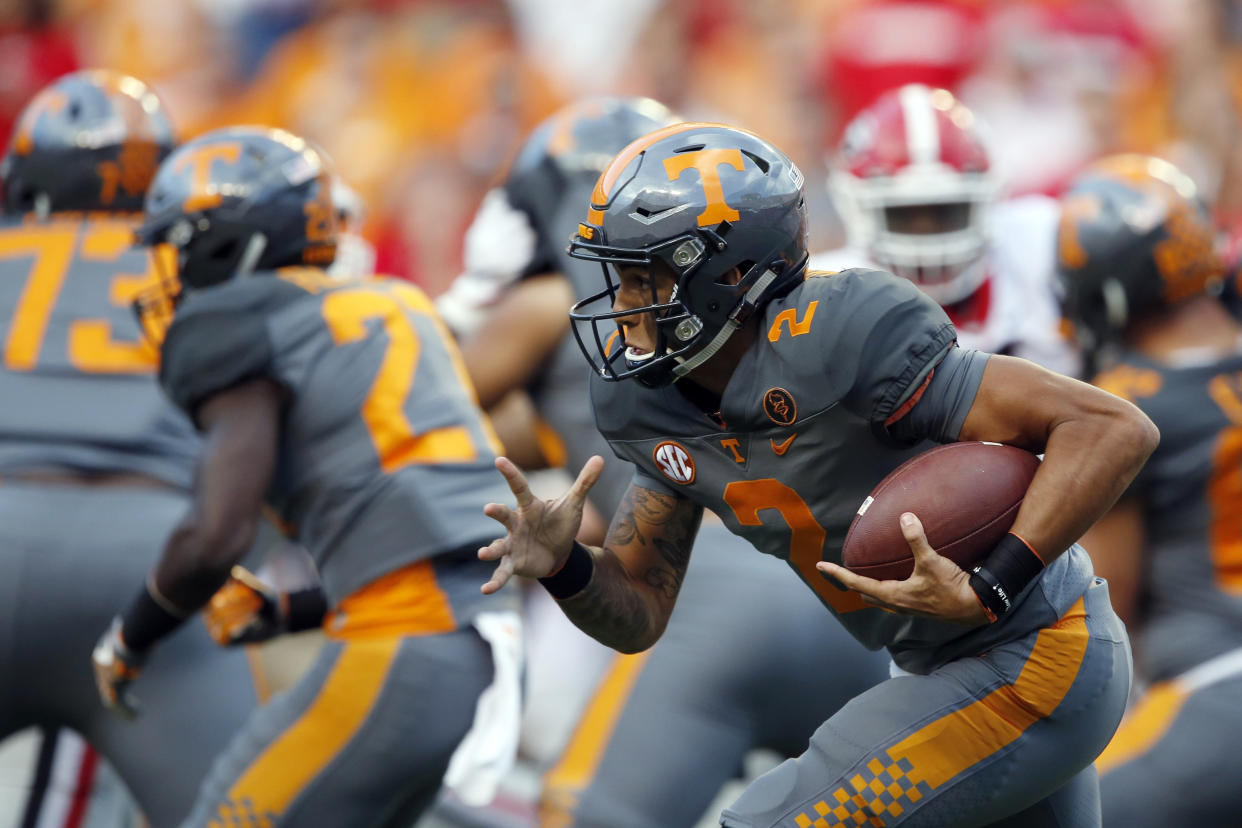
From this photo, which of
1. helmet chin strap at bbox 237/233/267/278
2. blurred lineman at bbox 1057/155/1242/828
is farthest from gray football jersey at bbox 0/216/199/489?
blurred lineman at bbox 1057/155/1242/828

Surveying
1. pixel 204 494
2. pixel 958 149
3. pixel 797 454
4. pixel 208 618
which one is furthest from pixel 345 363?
pixel 958 149

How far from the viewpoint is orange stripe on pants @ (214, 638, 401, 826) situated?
11.2 feet

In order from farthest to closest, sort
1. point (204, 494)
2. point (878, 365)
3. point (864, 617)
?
point (204, 494) → point (864, 617) → point (878, 365)

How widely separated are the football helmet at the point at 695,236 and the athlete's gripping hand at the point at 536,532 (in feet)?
0.76

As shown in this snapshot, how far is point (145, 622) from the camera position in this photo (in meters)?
3.54

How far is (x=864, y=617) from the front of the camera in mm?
2922

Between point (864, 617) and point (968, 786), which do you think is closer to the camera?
point (968, 786)

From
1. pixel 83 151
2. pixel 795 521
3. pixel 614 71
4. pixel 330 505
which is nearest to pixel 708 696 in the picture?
pixel 330 505

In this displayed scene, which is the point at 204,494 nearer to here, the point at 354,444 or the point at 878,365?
the point at 354,444

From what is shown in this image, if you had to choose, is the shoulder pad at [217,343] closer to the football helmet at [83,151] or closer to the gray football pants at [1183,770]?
the football helmet at [83,151]

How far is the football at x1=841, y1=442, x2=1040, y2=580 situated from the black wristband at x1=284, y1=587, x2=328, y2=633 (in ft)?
5.36

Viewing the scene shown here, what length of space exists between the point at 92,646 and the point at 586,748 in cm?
117

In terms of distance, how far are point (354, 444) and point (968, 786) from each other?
1.53 metres

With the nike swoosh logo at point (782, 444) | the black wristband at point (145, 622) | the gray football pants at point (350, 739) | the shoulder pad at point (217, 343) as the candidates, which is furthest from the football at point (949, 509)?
the black wristband at point (145, 622)
